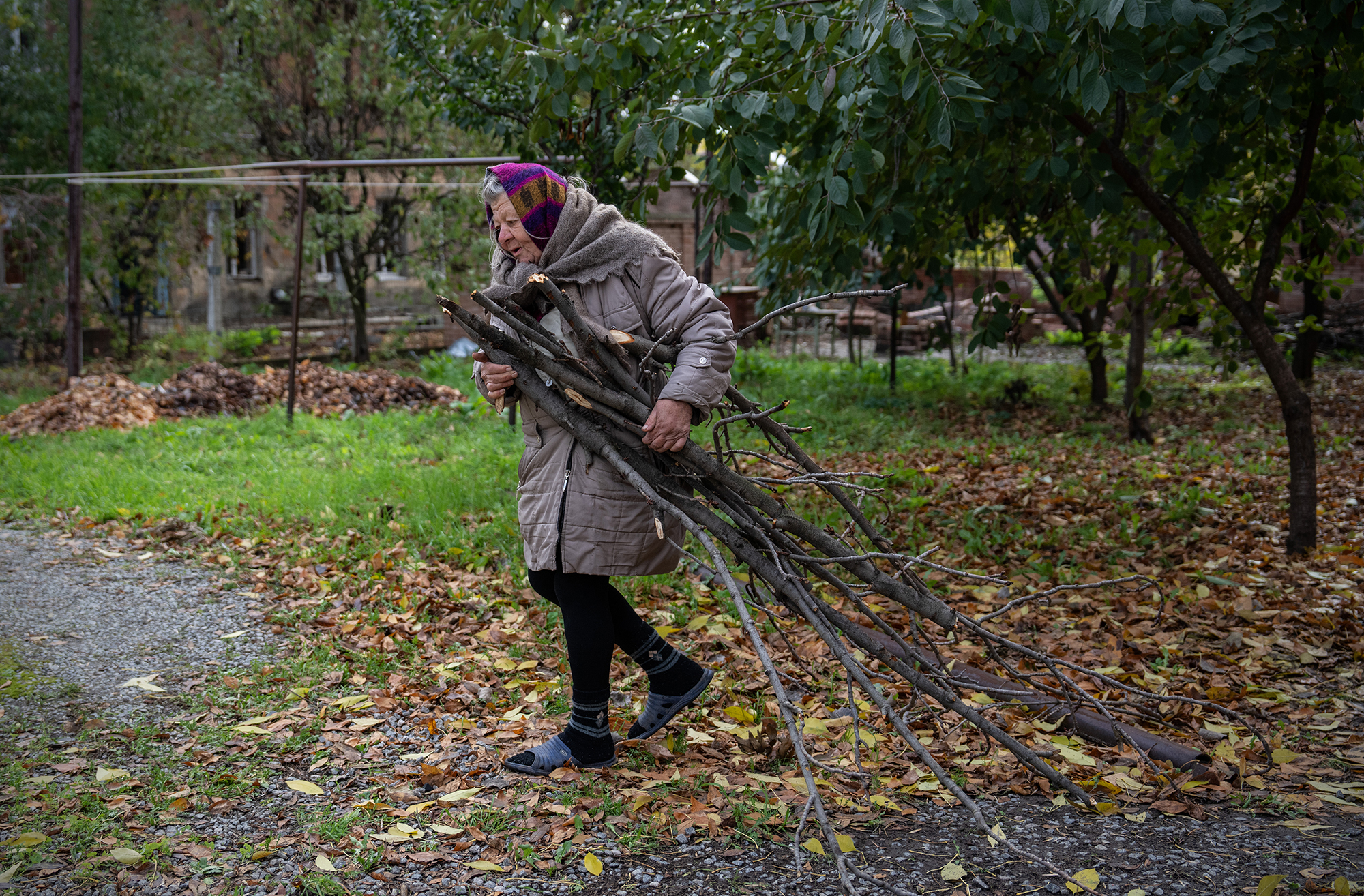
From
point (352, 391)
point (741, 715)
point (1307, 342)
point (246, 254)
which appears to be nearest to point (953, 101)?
point (741, 715)

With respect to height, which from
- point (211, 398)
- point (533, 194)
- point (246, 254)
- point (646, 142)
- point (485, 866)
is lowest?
point (485, 866)

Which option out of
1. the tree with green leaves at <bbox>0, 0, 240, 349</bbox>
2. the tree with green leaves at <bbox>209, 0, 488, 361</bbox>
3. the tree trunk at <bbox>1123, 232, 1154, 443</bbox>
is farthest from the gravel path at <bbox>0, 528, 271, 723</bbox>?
the tree with green leaves at <bbox>0, 0, 240, 349</bbox>

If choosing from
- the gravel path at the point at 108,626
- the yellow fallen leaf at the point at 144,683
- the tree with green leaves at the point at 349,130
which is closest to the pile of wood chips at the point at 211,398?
the tree with green leaves at the point at 349,130

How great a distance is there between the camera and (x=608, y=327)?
2820 mm

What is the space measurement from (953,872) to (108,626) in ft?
12.7

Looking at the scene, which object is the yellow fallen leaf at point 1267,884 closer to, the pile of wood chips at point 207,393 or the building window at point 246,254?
the pile of wood chips at point 207,393

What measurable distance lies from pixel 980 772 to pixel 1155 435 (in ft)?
22.8

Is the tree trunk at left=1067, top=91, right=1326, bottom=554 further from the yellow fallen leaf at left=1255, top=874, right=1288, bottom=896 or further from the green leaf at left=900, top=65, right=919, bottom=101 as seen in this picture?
the yellow fallen leaf at left=1255, top=874, right=1288, bottom=896

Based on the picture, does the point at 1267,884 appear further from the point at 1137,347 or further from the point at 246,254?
the point at 246,254

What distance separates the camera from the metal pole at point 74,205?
1160cm

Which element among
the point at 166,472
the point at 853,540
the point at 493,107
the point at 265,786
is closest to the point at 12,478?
the point at 166,472

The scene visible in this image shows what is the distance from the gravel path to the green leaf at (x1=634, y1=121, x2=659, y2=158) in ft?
8.55

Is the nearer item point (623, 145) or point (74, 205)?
point (623, 145)

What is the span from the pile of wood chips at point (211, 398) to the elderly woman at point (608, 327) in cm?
827
